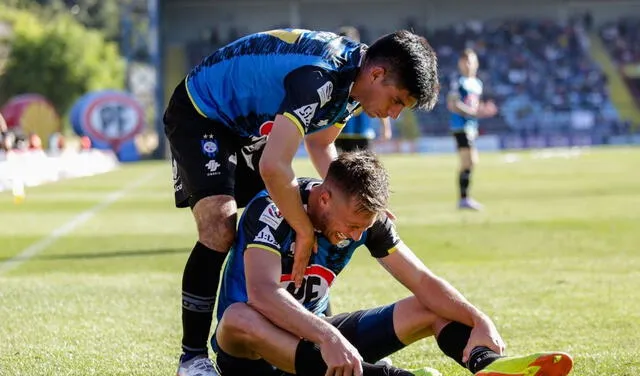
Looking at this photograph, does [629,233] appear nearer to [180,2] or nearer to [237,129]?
[237,129]

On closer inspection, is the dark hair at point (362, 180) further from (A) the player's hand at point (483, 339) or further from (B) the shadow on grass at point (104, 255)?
(B) the shadow on grass at point (104, 255)

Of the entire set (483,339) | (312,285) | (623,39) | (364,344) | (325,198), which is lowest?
(623,39)

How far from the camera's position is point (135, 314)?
289 inches

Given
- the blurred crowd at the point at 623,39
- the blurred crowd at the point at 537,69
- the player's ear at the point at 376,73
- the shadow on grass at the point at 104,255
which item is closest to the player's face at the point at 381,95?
the player's ear at the point at 376,73

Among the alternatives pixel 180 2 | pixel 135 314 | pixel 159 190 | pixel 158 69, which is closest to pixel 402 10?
pixel 180 2

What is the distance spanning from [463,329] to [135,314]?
3.21m

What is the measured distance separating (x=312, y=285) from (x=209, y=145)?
2.97 ft

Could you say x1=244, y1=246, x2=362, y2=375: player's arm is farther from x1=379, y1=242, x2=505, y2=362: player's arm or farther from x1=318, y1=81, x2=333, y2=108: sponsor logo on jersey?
x1=318, y1=81, x2=333, y2=108: sponsor logo on jersey

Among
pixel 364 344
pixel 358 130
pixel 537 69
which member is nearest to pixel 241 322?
pixel 364 344

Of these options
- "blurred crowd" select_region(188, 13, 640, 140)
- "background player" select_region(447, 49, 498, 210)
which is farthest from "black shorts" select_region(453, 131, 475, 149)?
"blurred crowd" select_region(188, 13, 640, 140)

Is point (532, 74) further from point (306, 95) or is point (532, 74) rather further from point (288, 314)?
point (288, 314)

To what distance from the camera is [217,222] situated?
16.8ft

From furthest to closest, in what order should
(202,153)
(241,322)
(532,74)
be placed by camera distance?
(532,74), (202,153), (241,322)

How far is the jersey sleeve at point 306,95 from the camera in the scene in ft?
15.5
